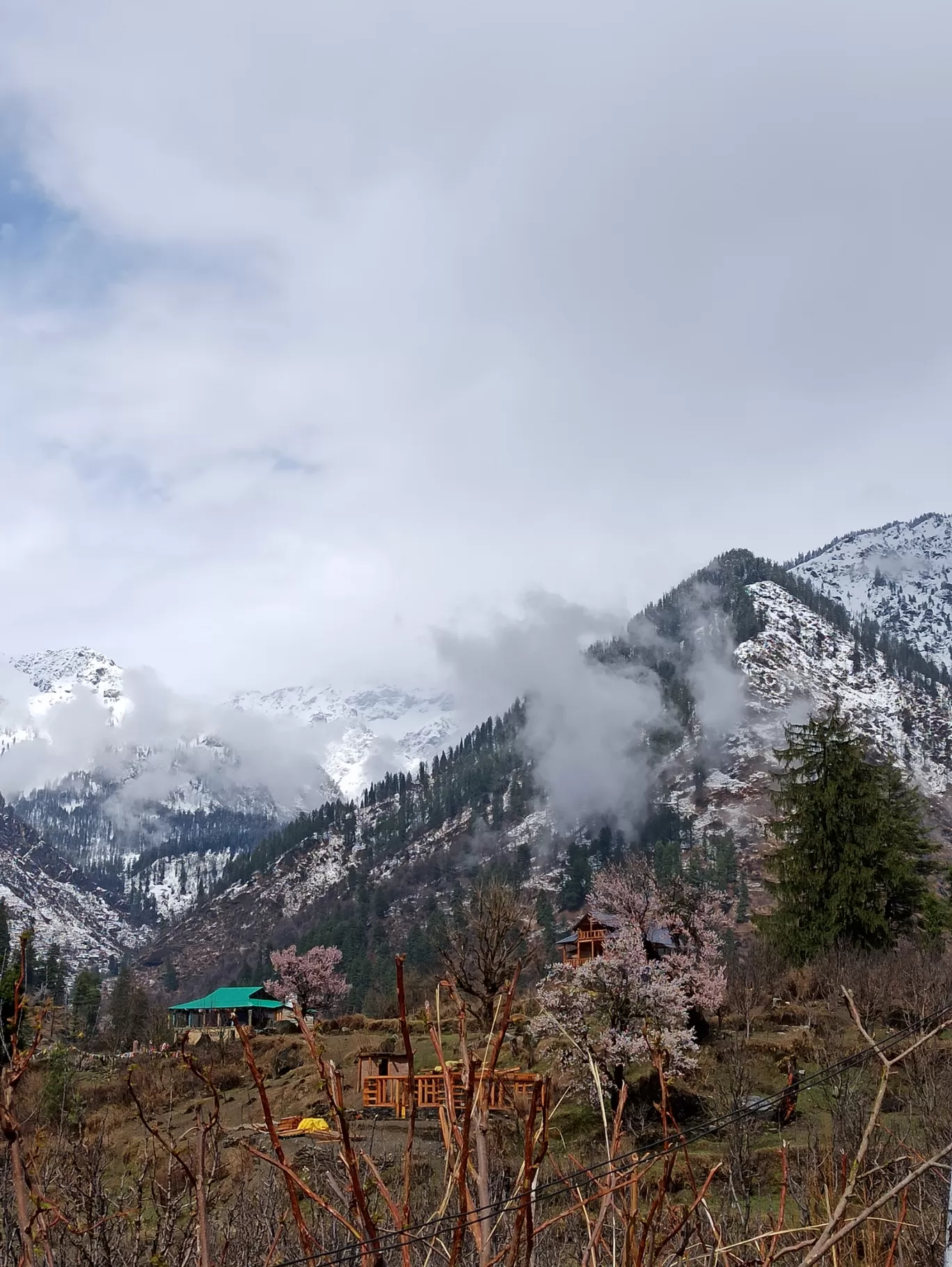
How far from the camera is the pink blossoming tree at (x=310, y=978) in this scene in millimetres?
61656

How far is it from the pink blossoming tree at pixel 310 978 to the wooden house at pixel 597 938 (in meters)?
16.9

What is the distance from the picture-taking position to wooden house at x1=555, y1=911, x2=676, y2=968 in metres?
39.0

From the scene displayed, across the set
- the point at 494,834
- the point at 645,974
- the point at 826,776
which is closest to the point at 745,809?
the point at 494,834

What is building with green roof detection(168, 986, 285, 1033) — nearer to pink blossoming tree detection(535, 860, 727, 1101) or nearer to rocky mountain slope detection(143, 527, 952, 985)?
pink blossoming tree detection(535, 860, 727, 1101)

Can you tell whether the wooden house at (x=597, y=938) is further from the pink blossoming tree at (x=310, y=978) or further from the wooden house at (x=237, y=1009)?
the wooden house at (x=237, y=1009)

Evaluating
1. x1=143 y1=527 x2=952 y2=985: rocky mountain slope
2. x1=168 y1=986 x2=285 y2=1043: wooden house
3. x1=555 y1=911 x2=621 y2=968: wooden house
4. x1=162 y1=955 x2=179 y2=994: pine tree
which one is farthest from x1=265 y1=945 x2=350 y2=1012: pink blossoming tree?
x1=162 y1=955 x2=179 y2=994: pine tree

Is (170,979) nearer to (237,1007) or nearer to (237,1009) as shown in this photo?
(237,1007)

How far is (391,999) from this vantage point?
73.2m

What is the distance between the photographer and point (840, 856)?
134 feet

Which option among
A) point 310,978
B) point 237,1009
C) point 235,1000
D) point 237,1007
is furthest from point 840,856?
point 235,1000

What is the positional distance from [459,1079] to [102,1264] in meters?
3.03

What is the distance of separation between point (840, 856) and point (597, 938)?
1587cm

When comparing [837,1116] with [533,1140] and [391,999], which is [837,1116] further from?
[391,999]

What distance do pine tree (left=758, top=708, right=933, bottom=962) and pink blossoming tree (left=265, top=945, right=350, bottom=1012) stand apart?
31.3 meters
